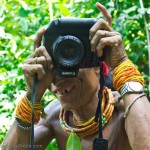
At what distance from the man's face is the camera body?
88 mm

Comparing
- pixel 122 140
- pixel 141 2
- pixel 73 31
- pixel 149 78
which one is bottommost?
pixel 122 140

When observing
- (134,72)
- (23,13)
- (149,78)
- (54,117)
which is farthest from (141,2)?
(134,72)

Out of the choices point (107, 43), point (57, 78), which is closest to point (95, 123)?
point (57, 78)

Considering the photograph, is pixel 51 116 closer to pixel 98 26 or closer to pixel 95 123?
pixel 95 123

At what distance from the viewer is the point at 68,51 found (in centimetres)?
115

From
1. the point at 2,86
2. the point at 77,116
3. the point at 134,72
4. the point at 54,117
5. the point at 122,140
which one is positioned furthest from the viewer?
the point at 2,86

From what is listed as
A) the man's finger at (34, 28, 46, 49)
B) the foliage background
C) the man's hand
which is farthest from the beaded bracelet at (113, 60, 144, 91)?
the foliage background

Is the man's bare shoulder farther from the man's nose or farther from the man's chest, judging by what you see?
the man's nose

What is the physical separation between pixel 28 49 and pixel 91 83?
1271 millimetres

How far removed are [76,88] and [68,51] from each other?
163mm

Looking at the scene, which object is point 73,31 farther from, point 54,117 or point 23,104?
point 54,117

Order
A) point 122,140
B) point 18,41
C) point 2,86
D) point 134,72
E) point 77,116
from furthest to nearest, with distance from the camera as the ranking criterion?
1. point 18,41
2. point 2,86
3. point 77,116
4. point 122,140
5. point 134,72

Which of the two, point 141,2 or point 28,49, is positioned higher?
point 141,2

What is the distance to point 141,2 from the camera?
2.32m
